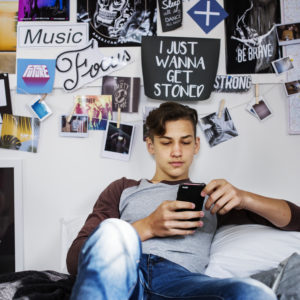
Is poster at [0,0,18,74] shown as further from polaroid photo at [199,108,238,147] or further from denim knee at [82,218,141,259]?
denim knee at [82,218,141,259]

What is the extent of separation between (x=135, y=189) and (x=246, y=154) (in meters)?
0.47

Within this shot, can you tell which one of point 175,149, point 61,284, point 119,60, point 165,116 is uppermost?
point 119,60

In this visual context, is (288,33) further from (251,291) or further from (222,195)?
(251,291)

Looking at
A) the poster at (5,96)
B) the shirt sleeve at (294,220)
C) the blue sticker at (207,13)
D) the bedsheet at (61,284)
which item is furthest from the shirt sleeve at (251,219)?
the poster at (5,96)

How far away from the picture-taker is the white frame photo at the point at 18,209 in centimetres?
132

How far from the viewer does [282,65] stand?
133cm

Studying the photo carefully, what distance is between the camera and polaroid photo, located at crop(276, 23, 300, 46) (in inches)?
52.2

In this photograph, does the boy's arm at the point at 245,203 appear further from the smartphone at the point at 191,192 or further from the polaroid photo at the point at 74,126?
the polaroid photo at the point at 74,126

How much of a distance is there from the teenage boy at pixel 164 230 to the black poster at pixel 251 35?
331mm

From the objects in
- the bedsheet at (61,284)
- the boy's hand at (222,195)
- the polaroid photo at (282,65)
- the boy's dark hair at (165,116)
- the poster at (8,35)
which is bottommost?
the bedsheet at (61,284)

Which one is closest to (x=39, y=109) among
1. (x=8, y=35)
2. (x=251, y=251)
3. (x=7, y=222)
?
(x=8, y=35)

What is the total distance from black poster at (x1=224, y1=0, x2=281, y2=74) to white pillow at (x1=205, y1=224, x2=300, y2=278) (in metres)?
0.62

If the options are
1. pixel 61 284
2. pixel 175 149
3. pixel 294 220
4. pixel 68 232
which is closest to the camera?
pixel 61 284

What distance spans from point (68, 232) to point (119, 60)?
650mm
